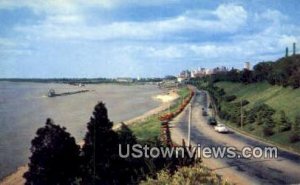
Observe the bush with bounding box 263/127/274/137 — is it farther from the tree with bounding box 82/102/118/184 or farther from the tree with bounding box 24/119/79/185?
the tree with bounding box 24/119/79/185

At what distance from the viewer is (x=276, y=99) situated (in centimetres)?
7812

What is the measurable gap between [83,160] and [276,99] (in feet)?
188

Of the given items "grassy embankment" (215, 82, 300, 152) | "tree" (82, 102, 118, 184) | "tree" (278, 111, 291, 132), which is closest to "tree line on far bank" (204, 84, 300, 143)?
"tree" (278, 111, 291, 132)

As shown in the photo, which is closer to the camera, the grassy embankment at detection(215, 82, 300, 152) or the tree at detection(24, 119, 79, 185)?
the tree at detection(24, 119, 79, 185)

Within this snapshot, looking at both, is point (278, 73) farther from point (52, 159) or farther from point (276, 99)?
point (52, 159)

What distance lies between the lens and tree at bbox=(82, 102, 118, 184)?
86.7 feet

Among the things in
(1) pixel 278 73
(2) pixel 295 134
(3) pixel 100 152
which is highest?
(1) pixel 278 73

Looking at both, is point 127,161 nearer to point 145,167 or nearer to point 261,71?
point 145,167

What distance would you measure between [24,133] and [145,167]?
51.9 metres

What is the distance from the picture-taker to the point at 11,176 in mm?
48281

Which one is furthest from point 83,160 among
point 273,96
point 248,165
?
point 273,96

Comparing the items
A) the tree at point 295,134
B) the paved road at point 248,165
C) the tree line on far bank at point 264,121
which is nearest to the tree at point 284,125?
the tree line on far bank at point 264,121

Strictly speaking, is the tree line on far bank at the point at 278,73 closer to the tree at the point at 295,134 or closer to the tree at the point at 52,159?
the tree at the point at 295,134

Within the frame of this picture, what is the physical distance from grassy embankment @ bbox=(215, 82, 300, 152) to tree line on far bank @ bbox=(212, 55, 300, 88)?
4.04 ft
